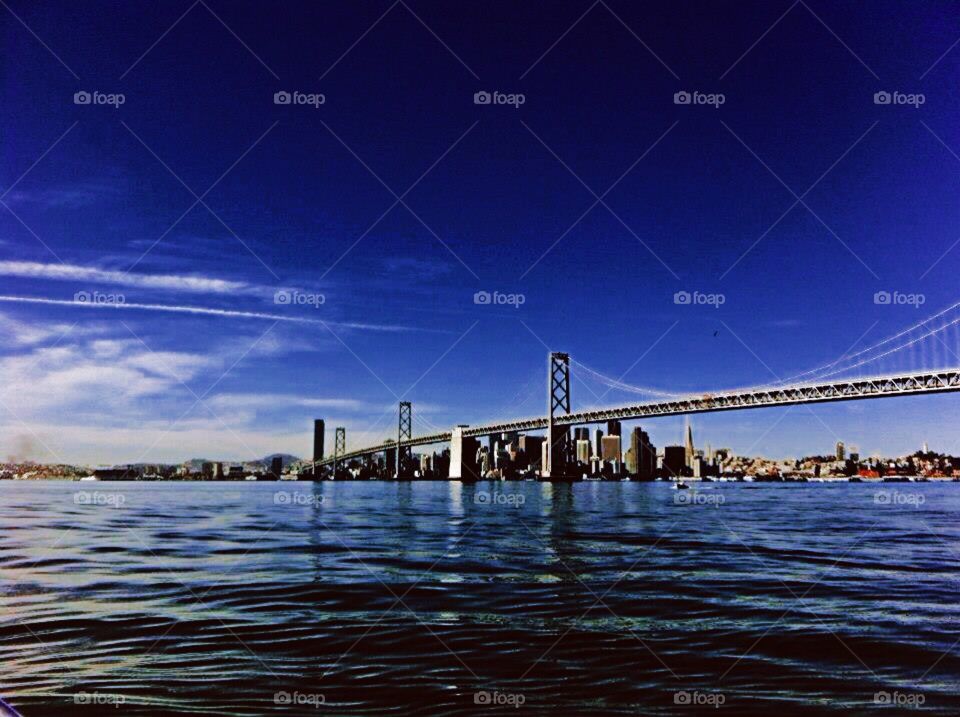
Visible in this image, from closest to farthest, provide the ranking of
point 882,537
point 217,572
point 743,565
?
point 217,572, point 743,565, point 882,537

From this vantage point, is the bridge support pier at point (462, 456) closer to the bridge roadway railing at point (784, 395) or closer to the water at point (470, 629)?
the bridge roadway railing at point (784, 395)

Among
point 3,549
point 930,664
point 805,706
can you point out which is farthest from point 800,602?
point 3,549

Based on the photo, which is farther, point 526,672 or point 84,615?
point 84,615

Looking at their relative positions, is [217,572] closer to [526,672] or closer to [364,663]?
[364,663]

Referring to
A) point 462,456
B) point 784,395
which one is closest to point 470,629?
point 784,395

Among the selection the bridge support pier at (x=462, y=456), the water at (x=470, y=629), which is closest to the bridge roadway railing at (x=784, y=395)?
the bridge support pier at (x=462, y=456)

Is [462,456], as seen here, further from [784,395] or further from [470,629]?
[470,629]

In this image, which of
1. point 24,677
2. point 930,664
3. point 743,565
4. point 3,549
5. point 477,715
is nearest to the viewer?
point 477,715

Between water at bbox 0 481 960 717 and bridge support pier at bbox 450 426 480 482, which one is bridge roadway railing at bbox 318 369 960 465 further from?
water at bbox 0 481 960 717
